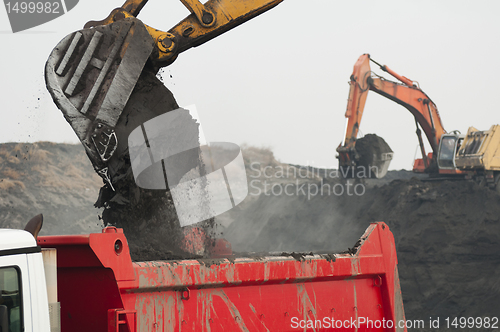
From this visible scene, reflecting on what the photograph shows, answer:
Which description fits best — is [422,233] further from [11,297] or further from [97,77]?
[11,297]

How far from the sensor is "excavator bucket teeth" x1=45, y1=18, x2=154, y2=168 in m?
4.50

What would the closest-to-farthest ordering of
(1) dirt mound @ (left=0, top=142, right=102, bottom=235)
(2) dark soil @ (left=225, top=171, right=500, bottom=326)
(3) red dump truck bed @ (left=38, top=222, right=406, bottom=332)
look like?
(3) red dump truck bed @ (left=38, top=222, right=406, bottom=332) → (2) dark soil @ (left=225, top=171, right=500, bottom=326) → (1) dirt mound @ (left=0, top=142, right=102, bottom=235)

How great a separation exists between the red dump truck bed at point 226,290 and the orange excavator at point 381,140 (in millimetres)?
11415

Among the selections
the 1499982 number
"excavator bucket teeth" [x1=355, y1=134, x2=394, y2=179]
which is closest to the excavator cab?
"excavator bucket teeth" [x1=355, y1=134, x2=394, y2=179]

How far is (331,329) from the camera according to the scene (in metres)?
3.42

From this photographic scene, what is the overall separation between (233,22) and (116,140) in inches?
63.1

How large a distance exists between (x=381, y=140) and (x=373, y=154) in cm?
49

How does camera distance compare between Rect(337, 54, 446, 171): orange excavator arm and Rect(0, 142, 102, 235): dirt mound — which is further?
Rect(0, 142, 102, 235): dirt mound

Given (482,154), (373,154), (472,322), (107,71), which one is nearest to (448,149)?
(482,154)

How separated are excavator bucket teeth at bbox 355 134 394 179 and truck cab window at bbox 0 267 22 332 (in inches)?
555

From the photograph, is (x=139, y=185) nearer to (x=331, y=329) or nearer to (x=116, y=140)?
(x=116, y=140)

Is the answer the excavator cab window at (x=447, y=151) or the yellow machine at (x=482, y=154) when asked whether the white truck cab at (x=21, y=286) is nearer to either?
the yellow machine at (x=482, y=154)

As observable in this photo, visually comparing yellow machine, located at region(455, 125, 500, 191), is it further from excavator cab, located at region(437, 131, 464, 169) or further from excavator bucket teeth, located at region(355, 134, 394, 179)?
excavator bucket teeth, located at region(355, 134, 394, 179)

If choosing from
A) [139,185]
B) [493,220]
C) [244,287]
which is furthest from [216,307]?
[493,220]
